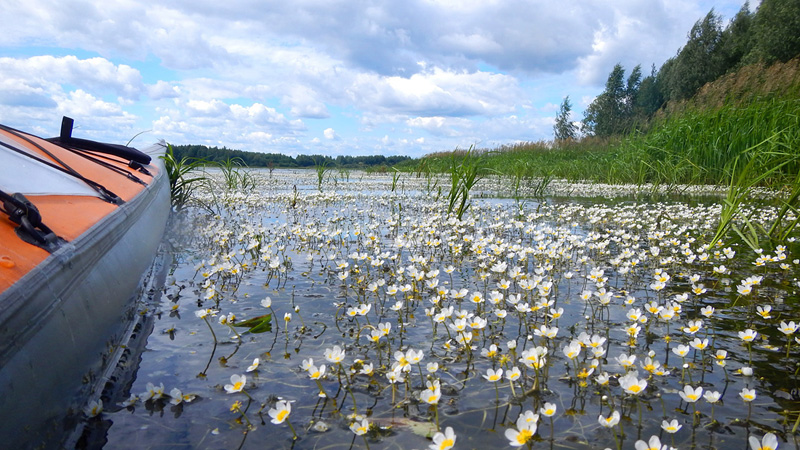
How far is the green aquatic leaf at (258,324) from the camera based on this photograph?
2.90 meters

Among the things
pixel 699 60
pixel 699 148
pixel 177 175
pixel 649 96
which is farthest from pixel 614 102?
pixel 177 175

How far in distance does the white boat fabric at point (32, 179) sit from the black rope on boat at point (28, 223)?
20 cm

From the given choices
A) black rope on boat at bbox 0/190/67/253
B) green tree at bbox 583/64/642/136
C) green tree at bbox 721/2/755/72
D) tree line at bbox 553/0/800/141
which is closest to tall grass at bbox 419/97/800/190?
tree line at bbox 553/0/800/141

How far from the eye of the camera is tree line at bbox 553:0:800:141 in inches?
1249

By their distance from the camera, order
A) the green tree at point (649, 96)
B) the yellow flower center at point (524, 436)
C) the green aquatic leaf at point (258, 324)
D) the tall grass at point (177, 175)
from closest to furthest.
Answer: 1. the yellow flower center at point (524, 436)
2. the green aquatic leaf at point (258, 324)
3. the tall grass at point (177, 175)
4. the green tree at point (649, 96)

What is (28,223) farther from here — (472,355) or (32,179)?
(472,355)

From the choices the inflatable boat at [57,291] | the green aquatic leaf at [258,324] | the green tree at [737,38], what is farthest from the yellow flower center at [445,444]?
the green tree at [737,38]

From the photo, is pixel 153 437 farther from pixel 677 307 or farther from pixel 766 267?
pixel 766 267

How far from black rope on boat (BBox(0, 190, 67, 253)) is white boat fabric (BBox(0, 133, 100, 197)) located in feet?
0.66

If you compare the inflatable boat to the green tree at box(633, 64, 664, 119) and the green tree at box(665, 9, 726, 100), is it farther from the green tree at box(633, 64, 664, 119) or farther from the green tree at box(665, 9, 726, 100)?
the green tree at box(633, 64, 664, 119)

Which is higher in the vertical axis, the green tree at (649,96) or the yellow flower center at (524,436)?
the green tree at (649,96)

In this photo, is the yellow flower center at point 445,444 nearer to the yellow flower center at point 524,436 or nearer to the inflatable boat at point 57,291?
the yellow flower center at point 524,436

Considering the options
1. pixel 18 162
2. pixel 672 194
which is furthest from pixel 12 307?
pixel 672 194

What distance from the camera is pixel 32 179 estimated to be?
2.46 meters
